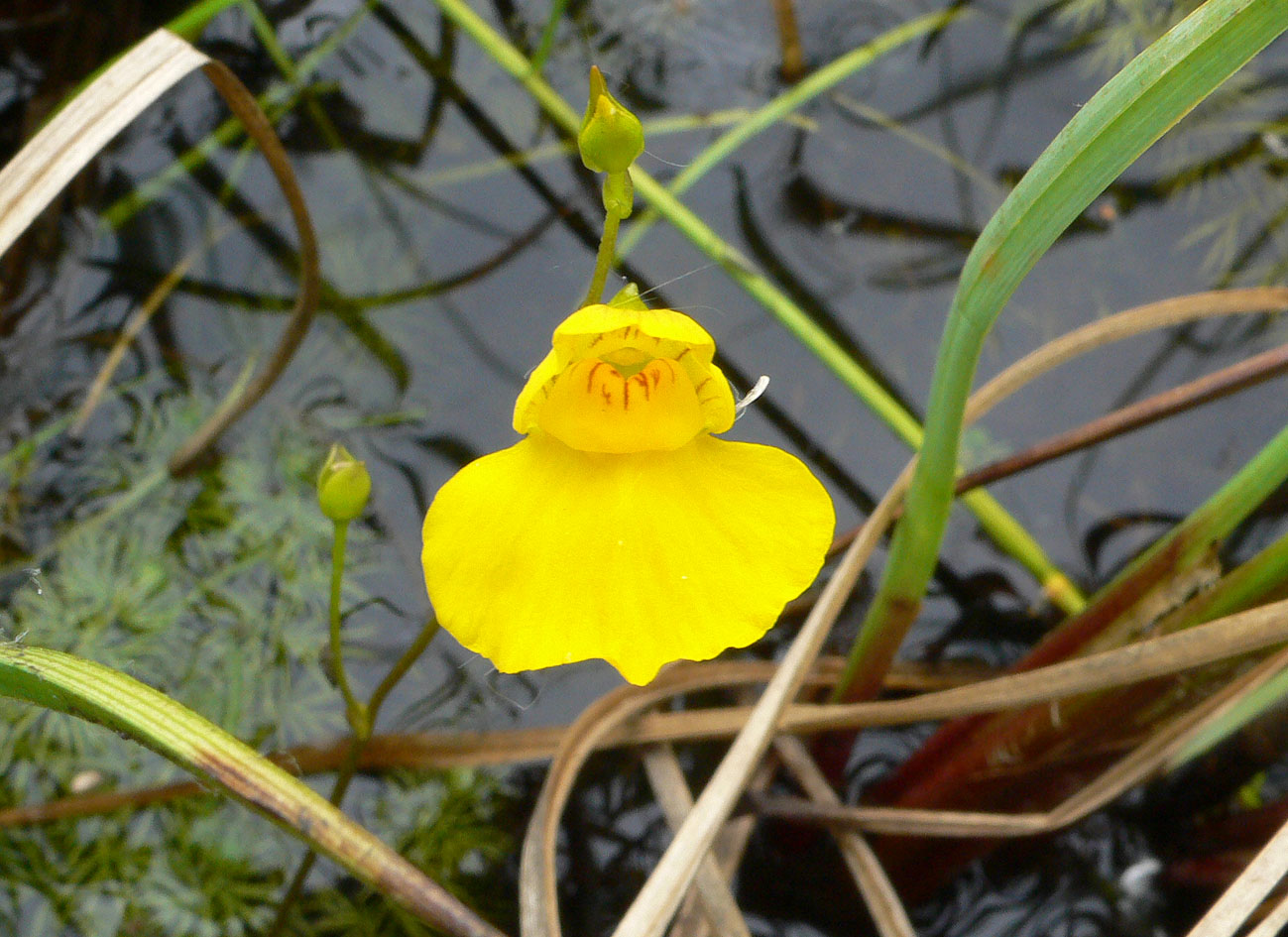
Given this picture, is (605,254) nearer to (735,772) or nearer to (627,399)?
(627,399)

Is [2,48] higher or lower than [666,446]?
higher

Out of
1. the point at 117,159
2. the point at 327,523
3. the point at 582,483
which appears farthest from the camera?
the point at 117,159

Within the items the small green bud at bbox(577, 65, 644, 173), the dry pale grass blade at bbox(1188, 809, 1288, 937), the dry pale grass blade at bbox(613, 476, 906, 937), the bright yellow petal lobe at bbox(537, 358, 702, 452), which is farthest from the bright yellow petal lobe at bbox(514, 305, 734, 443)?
the dry pale grass blade at bbox(1188, 809, 1288, 937)

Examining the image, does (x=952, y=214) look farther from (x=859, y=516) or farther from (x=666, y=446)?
(x=666, y=446)

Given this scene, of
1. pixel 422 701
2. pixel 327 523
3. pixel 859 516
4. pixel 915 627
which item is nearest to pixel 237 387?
pixel 327 523

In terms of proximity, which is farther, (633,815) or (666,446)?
(633,815)

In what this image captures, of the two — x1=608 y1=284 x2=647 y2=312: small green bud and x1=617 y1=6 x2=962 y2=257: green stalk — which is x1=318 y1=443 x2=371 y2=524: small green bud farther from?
x1=617 y1=6 x2=962 y2=257: green stalk
